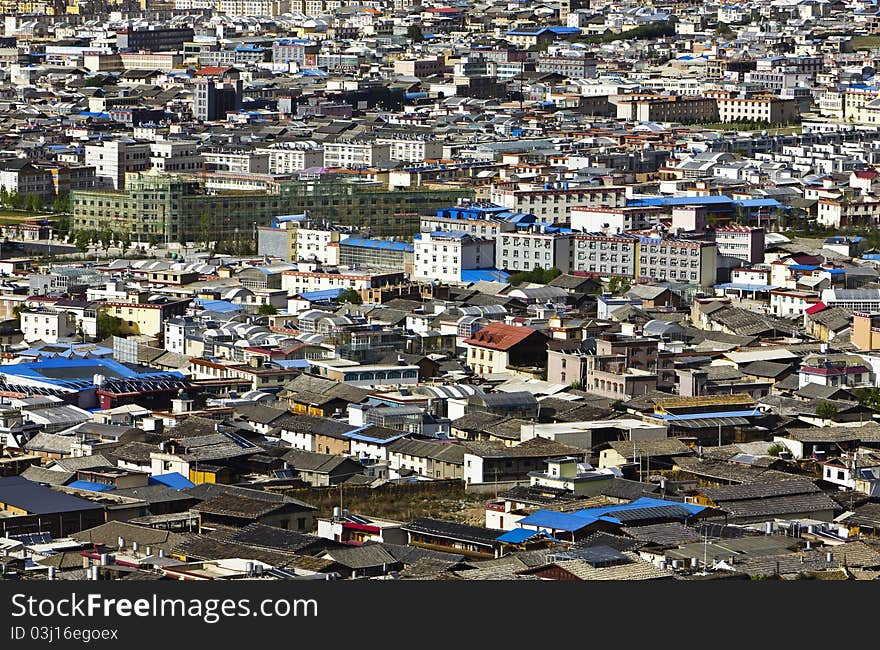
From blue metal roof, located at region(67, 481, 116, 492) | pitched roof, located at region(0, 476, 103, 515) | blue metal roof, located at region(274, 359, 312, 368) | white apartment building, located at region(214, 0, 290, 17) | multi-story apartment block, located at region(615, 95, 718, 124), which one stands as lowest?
blue metal roof, located at region(67, 481, 116, 492)

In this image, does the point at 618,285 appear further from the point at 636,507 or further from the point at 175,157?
the point at 175,157

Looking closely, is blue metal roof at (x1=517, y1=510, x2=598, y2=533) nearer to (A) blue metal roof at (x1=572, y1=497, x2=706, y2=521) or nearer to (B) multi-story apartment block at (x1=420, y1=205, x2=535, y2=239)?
(A) blue metal roof at (x1=572, y1=497, x2=706, y2=521)

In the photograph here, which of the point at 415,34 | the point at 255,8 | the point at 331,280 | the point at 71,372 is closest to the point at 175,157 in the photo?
the point at 331,280

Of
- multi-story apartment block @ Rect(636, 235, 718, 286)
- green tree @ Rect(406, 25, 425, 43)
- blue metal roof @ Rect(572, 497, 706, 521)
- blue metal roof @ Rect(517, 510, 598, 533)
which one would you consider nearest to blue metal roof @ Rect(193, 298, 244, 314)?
multi-story apartment block @ Rect(636, 235, 718, 286)

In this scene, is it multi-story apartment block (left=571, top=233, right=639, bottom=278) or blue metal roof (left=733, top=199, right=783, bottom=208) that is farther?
blue metal roof (left=733, top=199, right=783, bottom=208)

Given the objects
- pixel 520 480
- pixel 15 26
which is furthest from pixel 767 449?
pixel 15 26

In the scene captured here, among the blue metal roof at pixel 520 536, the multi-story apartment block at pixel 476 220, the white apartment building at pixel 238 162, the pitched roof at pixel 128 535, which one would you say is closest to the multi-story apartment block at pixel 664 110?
the white apartment building at pixel 238 162

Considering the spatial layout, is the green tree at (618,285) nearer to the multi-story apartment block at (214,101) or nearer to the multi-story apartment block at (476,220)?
the multi-story apartment block at (476,220)
